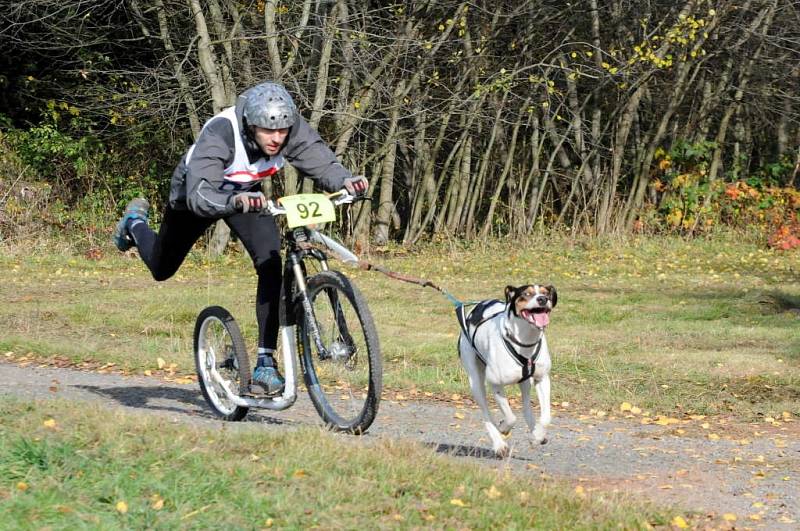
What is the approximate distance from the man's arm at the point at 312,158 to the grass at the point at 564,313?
2.89 m

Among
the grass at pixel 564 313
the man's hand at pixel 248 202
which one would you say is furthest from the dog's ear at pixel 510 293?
the grass at pixel 564 313

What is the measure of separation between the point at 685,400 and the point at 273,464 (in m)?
4.63

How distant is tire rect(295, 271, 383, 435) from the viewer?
650 centimetres

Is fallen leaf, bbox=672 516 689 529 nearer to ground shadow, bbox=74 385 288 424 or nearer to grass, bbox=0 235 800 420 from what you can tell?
ground shadow, bbox=74 385 288 424

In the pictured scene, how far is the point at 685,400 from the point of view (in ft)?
30.0

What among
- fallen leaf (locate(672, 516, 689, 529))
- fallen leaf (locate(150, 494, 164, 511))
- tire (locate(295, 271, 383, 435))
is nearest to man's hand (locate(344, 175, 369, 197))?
tire (locate(295, 271, 383, 435))

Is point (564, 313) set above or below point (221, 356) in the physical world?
below

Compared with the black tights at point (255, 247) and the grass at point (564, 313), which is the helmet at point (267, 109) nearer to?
the black tights at point (255, 247)

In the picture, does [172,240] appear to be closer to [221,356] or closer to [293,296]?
[221,356]

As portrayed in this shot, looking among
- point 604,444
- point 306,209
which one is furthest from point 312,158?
point 604,444

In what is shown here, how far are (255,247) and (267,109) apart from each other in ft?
2.90

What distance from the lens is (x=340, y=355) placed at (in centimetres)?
680

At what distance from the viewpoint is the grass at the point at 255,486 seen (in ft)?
A: 15.5

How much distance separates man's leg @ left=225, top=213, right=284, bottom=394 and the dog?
3.76 ft
